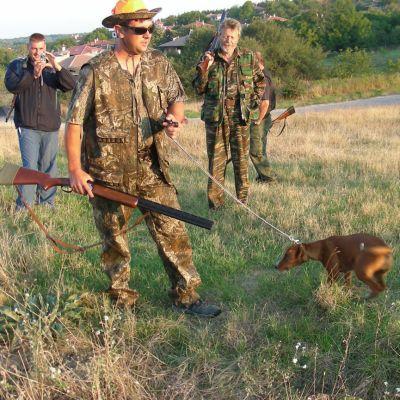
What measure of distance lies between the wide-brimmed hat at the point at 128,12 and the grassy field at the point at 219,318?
1.88 m

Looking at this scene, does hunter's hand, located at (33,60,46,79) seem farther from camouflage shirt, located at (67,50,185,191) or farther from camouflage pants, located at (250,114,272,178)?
camouflage shirt, located at (67,50,185,191)

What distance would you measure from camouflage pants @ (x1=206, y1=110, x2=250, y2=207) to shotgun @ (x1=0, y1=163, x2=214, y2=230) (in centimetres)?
289

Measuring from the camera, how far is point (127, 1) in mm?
3471

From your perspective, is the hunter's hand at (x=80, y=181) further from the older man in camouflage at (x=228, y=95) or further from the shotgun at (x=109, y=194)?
the older man in camouflage at (x=228, y=95)

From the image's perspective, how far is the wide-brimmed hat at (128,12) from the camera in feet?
11.2

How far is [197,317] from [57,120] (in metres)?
4.04

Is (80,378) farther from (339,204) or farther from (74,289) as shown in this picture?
(339,204)

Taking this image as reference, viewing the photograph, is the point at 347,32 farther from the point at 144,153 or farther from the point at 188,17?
the point at 188,17

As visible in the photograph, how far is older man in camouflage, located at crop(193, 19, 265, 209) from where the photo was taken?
6262mm

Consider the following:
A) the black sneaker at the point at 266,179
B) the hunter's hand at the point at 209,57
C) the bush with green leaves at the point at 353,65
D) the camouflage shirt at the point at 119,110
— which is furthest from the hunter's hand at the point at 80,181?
the bush with green leaves at the point at 353,65

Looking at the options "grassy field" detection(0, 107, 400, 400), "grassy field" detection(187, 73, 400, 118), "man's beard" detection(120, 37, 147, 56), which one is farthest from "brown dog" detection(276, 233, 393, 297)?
"grassy field" detection(187, 73, 400, 118)

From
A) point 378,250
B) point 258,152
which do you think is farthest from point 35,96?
point 378,250

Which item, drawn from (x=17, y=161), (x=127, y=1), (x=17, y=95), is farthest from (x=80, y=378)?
(x=17, y=161)

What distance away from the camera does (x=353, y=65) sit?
32125 millimetres
